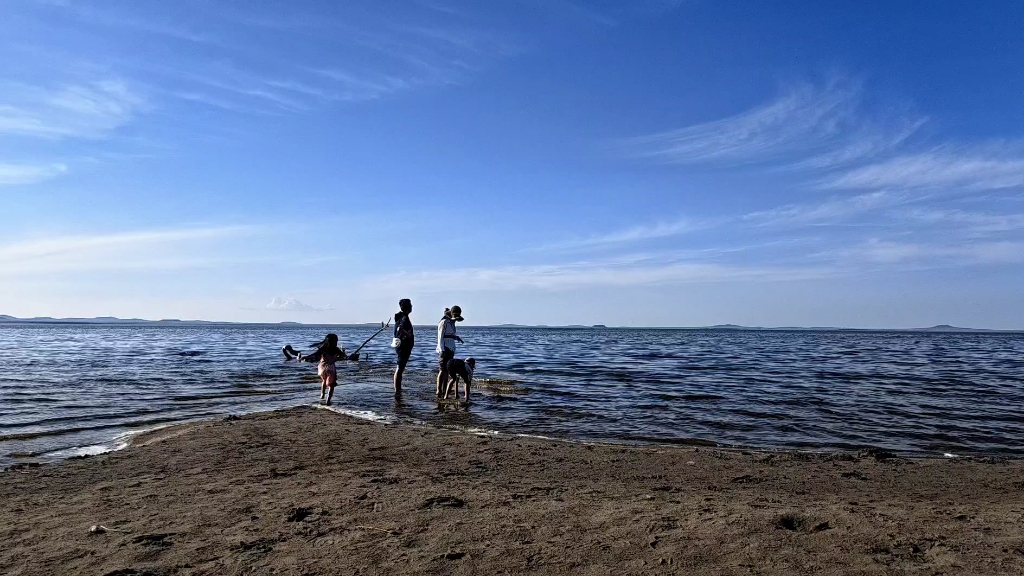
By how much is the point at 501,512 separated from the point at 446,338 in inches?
377

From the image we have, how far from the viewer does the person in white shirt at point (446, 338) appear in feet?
47.6

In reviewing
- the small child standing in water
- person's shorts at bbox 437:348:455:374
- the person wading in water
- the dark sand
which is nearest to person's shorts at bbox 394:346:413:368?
the person wading in water

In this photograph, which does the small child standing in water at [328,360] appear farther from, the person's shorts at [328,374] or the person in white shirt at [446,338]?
the person in white shirt at [446,338]

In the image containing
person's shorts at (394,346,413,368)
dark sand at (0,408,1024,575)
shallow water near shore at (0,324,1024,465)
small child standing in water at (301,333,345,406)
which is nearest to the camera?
dark sand at (0,408,1024,575)

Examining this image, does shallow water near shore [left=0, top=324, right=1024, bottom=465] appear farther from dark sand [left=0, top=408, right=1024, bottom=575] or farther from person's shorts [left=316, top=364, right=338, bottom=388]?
dark sand [left=0, top=408, right=1024, bottom=575]

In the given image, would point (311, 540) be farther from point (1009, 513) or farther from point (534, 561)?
point (1009, 513)

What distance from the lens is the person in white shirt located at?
47.6ft

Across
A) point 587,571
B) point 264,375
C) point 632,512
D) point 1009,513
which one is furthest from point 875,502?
point 264,375

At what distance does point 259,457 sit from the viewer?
→ 26.0 ft

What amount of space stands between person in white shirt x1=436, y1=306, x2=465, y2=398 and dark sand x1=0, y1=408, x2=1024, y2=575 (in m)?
5.98

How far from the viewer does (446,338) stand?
14.8 meters

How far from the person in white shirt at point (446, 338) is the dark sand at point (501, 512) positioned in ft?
19.6

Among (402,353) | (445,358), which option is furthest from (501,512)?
(402,353)

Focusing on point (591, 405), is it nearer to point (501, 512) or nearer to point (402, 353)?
point (402, 353)
